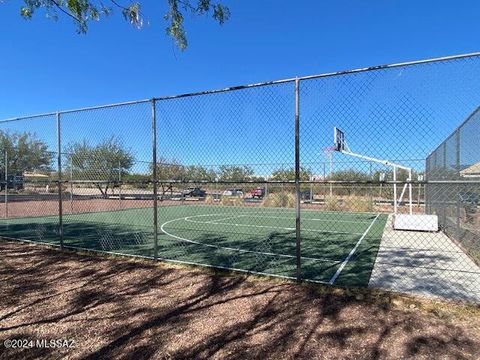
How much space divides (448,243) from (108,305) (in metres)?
8.64

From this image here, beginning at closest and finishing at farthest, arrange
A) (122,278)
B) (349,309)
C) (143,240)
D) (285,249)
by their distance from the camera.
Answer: (349,309), (122,278), (285,249), (143,240)

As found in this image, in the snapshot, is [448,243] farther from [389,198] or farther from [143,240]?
[389,198]

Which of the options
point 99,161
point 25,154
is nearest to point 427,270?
point 99,161

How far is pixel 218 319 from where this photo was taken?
13.9 feet

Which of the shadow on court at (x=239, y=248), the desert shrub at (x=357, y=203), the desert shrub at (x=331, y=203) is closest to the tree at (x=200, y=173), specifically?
the shadow on court at (x=239, y=248)

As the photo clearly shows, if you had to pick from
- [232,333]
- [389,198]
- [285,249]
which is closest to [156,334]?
[232,333]

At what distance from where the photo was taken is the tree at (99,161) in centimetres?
911

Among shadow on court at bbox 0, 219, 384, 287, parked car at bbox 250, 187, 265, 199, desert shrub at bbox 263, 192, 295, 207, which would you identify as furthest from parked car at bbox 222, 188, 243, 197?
shadow on court at bbox 0, 219, 384, 287

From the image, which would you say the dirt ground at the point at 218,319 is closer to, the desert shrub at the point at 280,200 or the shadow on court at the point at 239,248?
the shadow on court at the point at 239,248

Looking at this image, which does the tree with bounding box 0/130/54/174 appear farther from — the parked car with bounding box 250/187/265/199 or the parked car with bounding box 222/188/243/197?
the parked car with bounding box 250/187/265/199

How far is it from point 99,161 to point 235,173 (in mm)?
4346

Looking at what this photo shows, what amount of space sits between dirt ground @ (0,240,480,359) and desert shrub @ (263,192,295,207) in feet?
52.8

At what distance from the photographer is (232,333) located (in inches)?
153

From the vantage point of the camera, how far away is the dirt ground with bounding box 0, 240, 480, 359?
3539 mm
